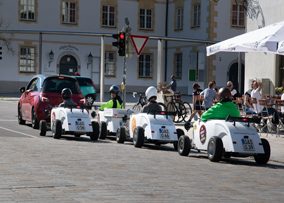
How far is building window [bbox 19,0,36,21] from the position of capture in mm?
55469

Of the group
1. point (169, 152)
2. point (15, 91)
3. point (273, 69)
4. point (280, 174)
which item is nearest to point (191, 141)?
point (169, 152)

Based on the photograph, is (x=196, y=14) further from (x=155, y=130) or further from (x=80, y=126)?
(x=155, y=130)

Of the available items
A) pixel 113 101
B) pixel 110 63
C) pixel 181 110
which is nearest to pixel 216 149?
pixel 113 101

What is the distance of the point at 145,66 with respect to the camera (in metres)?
59.4

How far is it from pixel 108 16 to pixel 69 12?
321 centimetres

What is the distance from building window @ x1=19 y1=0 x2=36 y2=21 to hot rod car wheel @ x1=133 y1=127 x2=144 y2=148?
40.0 meters

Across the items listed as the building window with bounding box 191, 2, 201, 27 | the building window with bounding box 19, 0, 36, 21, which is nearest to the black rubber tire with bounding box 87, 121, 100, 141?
the building window with bounding box 191, 2, 201, 27

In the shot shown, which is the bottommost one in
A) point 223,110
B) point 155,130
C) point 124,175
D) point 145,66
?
point 124,175

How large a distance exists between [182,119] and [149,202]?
755 inches

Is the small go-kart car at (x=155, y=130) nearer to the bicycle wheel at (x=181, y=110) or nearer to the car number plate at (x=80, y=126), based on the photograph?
the car number plate at (x=80, y=126)

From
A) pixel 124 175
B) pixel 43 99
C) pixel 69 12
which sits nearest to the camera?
pixel 124 175

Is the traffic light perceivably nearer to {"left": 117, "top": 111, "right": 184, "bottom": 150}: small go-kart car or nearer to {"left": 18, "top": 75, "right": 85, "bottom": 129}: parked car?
{"left": 18, "top": 75, "right": 85, "bottom": 129}: parked car

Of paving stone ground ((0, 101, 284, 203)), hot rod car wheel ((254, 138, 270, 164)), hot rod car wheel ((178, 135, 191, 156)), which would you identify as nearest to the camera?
paving stone ground ((0, 101, 284, 203))

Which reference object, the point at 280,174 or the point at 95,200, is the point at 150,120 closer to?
the point at 280,174
